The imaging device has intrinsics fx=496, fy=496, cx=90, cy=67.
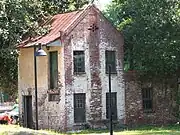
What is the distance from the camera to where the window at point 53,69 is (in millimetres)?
30172

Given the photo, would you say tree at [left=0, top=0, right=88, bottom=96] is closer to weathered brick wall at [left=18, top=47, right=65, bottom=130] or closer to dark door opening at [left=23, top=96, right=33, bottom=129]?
weathered brick wall at [left=18, top=47, right=65, bottom=130]

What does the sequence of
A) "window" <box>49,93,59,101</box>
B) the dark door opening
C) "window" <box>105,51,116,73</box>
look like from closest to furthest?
"window" <box>49,93,59,101</box>, "window" <box>105,51,116,73</box>, the dark door opening

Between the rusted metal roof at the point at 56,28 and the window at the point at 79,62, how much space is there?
1.68 m

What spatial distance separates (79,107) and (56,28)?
5256 mm

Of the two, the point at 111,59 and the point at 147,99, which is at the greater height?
the point at 111,59

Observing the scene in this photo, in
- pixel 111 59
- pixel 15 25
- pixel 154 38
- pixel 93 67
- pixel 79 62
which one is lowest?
pixel 93 67

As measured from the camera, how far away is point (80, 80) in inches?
1189

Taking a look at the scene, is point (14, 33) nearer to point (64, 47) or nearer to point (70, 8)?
point (64, 47)

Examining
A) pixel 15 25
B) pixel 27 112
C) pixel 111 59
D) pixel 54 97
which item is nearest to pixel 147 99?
pixel 111 59

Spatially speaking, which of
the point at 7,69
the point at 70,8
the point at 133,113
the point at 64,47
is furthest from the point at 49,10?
the point at 133,113

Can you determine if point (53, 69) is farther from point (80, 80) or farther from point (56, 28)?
point (56, 28)

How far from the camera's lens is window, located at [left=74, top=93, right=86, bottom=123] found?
29.8 meters

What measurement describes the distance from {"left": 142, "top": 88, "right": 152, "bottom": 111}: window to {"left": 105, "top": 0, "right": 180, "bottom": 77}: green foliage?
116 centimetres

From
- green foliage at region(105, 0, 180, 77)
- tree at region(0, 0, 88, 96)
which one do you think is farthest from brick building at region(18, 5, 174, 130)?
green foliage at region(105, 0, 180, 77)
